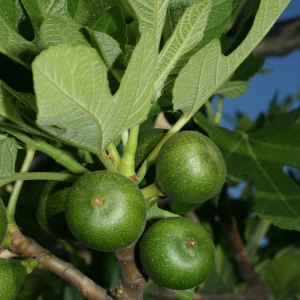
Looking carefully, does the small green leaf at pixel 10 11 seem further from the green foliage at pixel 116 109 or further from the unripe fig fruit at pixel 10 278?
the unripe fig fruit at pixel 10 278

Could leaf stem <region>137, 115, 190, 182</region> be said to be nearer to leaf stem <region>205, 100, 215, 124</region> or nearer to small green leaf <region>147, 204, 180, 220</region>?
small green leaf <region>147, 204, 180, 220</region>

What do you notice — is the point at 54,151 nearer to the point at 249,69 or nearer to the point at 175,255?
the point at 175,255

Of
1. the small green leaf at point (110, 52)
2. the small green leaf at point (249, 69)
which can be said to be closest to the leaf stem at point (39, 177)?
the small green leaf at point (110, 52)

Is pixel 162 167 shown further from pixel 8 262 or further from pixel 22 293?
pixel 22 293

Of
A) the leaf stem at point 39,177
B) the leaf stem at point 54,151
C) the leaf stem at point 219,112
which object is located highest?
the leaf stem at point 54,151

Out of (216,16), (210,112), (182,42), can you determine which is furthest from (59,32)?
(210,112)

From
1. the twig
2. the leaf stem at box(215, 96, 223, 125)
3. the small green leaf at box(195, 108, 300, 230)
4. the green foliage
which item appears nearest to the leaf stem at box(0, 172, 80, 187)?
the green foliage
